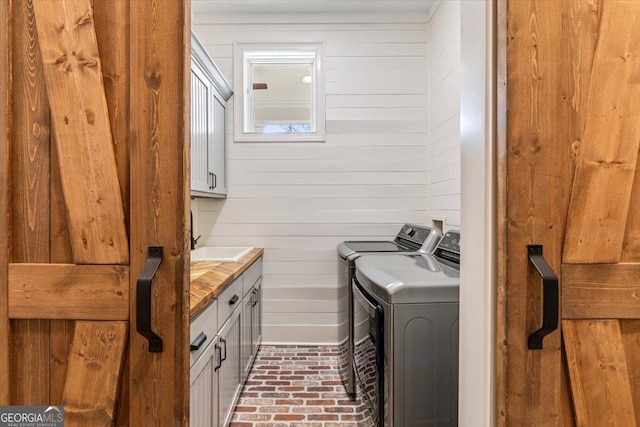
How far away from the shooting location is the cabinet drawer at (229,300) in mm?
1792

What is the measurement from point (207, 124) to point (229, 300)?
55.4 inches

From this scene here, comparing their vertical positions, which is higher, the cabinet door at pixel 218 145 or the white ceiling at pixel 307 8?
the white ceiling at pixel 307 8

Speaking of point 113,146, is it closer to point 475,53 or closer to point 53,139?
Result: point 53,139

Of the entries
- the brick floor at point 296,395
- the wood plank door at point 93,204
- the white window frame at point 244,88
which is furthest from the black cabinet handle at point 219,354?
the white window frame at point 244,88

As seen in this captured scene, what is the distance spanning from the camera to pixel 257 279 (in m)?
3.05

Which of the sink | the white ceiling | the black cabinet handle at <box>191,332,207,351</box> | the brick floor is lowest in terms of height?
the brick floor

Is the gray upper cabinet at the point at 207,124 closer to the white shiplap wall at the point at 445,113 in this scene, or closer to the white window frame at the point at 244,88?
the white window frame at the point at 244,88

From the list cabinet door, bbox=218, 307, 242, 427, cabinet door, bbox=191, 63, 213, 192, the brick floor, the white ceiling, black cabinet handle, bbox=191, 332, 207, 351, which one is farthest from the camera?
the white ceiling

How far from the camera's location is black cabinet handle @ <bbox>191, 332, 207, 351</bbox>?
4.38 ft

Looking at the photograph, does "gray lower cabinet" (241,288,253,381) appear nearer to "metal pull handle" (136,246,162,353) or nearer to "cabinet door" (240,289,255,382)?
"cabinet door" (240,289,255,382)

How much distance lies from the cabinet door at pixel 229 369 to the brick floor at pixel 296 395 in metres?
0.17

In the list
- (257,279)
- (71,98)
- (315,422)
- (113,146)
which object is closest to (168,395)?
(113,146)

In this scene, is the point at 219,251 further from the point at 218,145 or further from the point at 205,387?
the point at 205,387

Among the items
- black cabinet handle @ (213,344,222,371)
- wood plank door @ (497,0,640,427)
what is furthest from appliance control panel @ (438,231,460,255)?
black cabinet handle @ (213,344,222,371)
